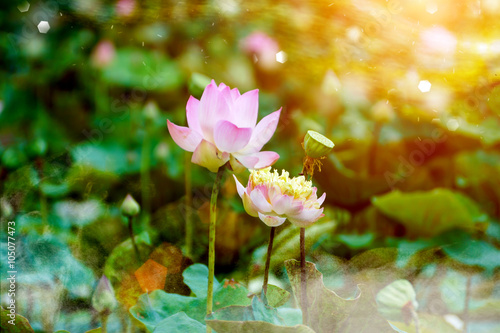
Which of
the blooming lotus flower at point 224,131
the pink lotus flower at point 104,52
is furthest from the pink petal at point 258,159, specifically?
the pink lotus flower at point 104,52

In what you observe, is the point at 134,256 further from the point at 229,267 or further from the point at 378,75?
the point at 378,75

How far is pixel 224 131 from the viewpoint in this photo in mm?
165

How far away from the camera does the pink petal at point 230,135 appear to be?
16 centimetres

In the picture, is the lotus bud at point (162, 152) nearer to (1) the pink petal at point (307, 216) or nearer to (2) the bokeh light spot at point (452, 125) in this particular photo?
(2) the bokeh light spot at point (452, 125)

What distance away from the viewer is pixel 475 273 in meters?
0.31

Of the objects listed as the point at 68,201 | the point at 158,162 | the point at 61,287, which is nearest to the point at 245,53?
the point at 158,162

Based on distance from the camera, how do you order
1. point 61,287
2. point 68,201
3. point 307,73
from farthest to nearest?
point 307,73, point 68,201, point 61,287

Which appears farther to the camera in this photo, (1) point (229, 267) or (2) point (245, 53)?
(2) point (245, 53)

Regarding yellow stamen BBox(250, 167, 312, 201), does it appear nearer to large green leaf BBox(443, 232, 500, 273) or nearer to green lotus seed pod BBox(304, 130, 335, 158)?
green lotus seed pod BBox(304, 130, 335, 158)

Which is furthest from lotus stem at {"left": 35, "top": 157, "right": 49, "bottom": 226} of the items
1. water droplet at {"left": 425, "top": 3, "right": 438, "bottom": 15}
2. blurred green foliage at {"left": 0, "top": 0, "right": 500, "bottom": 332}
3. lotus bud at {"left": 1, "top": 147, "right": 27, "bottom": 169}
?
water droplet at {"left": 425, "top": 3, "right": 438, "bottom": 15}

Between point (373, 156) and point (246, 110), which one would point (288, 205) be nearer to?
point (246, 110)

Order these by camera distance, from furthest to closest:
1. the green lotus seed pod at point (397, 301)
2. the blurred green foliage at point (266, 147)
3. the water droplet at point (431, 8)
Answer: the water droplet at point (431, 8) < the blurred green foliage at point (266, 147) < the green lotus seed pod at point (397, 301)

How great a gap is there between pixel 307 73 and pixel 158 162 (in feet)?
0.67

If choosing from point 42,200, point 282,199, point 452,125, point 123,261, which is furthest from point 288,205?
point 452,125
